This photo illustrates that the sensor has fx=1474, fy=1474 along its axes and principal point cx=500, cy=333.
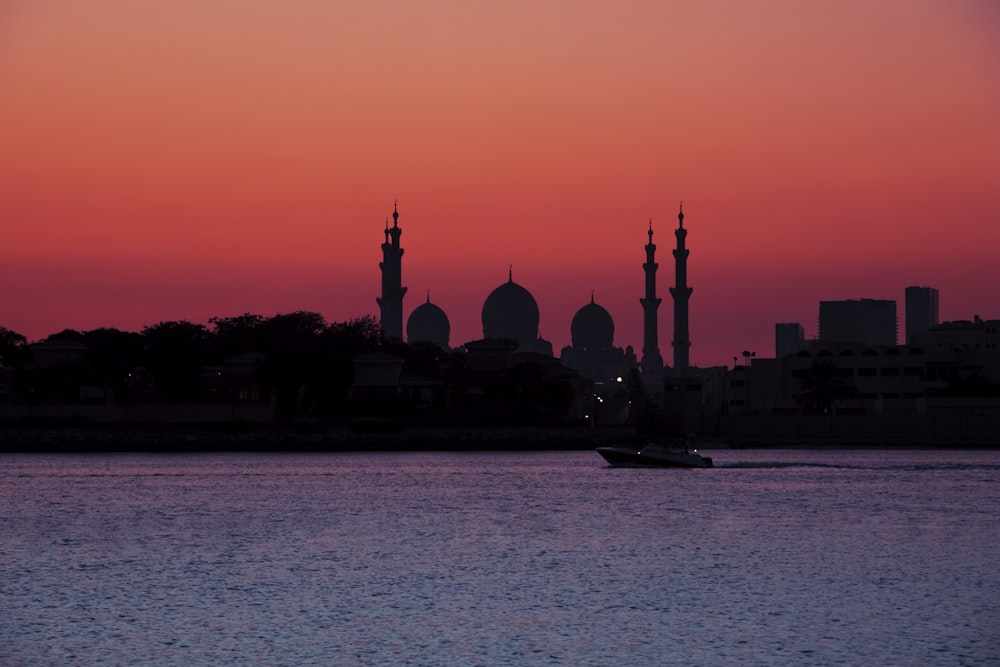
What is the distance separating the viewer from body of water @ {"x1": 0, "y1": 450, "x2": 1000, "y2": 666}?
3167 centimetres

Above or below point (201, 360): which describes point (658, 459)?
below

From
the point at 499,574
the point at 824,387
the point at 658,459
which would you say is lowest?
the point at 499,574

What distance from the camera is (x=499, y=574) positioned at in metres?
43.9

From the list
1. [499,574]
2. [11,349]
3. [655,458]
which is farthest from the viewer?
[11,349]

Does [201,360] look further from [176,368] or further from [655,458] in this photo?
[655,458]

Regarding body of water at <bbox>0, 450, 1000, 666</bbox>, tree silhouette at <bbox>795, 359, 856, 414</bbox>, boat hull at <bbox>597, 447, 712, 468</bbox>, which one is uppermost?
tree silhouette at <bbox>795, 359, 856, 414</bbox>

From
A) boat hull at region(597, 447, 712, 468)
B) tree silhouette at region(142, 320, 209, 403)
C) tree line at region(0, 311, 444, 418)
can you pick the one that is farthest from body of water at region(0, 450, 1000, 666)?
tree silhouette at region(142, 320, 209, 403)

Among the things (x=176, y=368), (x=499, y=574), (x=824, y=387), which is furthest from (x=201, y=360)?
(x=499, y=574)

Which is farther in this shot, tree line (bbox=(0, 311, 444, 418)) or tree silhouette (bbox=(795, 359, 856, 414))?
tree silhouette (bbox=(795, 359, 856, 414))

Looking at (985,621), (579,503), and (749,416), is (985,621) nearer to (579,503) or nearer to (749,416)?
(579,503)

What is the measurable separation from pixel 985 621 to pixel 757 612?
5.37 metres

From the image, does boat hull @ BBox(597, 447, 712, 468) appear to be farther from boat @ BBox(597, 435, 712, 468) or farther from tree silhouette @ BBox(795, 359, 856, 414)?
tree silhouette @ BBox(795, 359, 856, 414)

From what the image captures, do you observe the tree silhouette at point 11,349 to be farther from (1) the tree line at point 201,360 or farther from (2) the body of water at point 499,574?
(2) the body of water at point 499,574

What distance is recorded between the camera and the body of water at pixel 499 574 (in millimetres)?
31672
